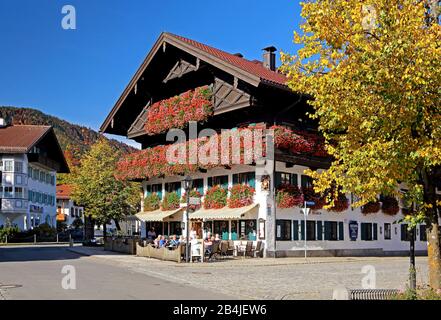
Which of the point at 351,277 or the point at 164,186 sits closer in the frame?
the point at 351,277

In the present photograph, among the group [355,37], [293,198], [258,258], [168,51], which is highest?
[168,51]

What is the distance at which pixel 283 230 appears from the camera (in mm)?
32250

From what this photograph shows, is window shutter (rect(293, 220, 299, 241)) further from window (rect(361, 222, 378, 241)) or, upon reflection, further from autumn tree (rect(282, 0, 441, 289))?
autumn tree (rect(282, 0, 441, 289))

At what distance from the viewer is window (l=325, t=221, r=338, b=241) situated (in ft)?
114

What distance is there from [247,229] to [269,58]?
42.6 ft

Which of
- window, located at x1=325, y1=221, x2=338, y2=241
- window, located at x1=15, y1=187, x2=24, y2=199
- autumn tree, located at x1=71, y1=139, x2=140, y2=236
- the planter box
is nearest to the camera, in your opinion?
the planter box

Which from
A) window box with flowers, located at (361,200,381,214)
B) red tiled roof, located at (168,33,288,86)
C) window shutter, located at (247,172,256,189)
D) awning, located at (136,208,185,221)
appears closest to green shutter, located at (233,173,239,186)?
window shutter, located at (247,172,256,189)

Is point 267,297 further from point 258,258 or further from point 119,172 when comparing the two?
point 119,172

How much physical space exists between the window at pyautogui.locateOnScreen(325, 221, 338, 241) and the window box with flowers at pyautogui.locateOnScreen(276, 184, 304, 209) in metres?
3.27

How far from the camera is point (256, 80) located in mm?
29953
